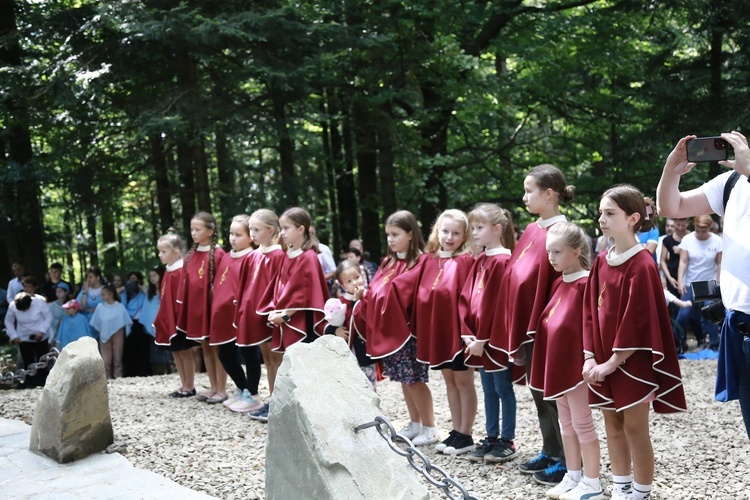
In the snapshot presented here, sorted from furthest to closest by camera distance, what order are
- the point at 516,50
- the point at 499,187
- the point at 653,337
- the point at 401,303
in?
the point at 499,187, the point at 516,50, the point at 401,303, the point at 653,337

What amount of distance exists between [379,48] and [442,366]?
8749 millimetres

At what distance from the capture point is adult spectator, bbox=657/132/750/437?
349cm

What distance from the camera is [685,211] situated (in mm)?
3834

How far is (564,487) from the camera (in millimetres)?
4746

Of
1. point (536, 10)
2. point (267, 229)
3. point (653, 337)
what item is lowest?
point (653, 337)

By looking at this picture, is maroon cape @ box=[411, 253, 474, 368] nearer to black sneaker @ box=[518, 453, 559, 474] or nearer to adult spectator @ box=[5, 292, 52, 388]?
black sneaker @ box=[518, 453, 559, 474]

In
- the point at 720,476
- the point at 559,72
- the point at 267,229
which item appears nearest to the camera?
the point at 720,476

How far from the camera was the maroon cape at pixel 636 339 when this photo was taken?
418cm

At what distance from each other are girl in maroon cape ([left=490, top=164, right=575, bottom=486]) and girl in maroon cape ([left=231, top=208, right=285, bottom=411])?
2882mm

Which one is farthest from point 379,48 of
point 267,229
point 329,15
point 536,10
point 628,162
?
point 267,229

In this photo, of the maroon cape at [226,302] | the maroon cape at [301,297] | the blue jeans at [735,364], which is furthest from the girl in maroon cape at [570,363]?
the maroon cape at [226,302]

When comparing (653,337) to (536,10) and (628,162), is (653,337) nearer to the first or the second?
(628,162)

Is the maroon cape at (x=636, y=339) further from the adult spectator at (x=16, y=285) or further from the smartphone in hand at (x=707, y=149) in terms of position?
the adult spectator at (x=16, y=285)

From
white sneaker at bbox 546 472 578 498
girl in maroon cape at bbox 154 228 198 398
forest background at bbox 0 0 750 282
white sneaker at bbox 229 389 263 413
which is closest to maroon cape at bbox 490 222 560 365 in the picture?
white sneaker at bbox 546 472 578 498
